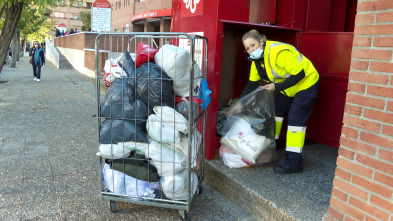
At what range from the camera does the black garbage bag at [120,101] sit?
294 cm

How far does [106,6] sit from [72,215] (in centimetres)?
596

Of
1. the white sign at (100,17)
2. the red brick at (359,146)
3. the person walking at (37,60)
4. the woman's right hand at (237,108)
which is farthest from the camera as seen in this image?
the person walking at (37,60)

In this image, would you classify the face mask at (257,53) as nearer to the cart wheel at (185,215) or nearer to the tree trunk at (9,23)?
the cart wheel at (185,215)

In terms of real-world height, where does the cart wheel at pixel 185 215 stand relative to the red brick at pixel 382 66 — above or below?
below

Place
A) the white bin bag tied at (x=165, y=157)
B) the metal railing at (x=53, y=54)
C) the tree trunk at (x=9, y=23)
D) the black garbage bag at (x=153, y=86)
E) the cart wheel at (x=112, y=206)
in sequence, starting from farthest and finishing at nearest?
A: 1. the metal railing at (x=53, y=54)
2. the tree trunk at (x=9, y=23)
3. the cart wheel at (x=112, y=206)
4. the white bin bag tied at (x=165, y=157)
5. the black garbage bag at (x=153, y=86)

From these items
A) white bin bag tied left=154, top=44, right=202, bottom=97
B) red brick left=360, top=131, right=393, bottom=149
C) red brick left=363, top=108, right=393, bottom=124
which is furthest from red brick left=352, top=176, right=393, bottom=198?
white bin bag tied left=154, top=44, right=202, bottom=97

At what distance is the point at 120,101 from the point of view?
2963mm

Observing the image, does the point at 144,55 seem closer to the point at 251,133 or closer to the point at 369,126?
the point at 251,133

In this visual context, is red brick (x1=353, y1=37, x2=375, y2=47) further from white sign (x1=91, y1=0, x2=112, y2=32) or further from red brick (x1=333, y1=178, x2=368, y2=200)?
white sign (x1=91, y1=0, x2=112, y2=32)

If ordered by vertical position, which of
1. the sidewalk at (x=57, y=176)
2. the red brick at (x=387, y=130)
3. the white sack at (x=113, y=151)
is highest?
the red brick at (x=387, y=130)

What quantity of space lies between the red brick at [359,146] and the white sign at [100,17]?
651 centimetres

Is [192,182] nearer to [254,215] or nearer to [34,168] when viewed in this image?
[254,215]

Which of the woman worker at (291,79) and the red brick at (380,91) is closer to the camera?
the red brick at (380,91)

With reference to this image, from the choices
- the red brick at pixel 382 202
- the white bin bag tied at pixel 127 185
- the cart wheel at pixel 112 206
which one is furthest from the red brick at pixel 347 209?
the cart wheel at pixel 112 206
